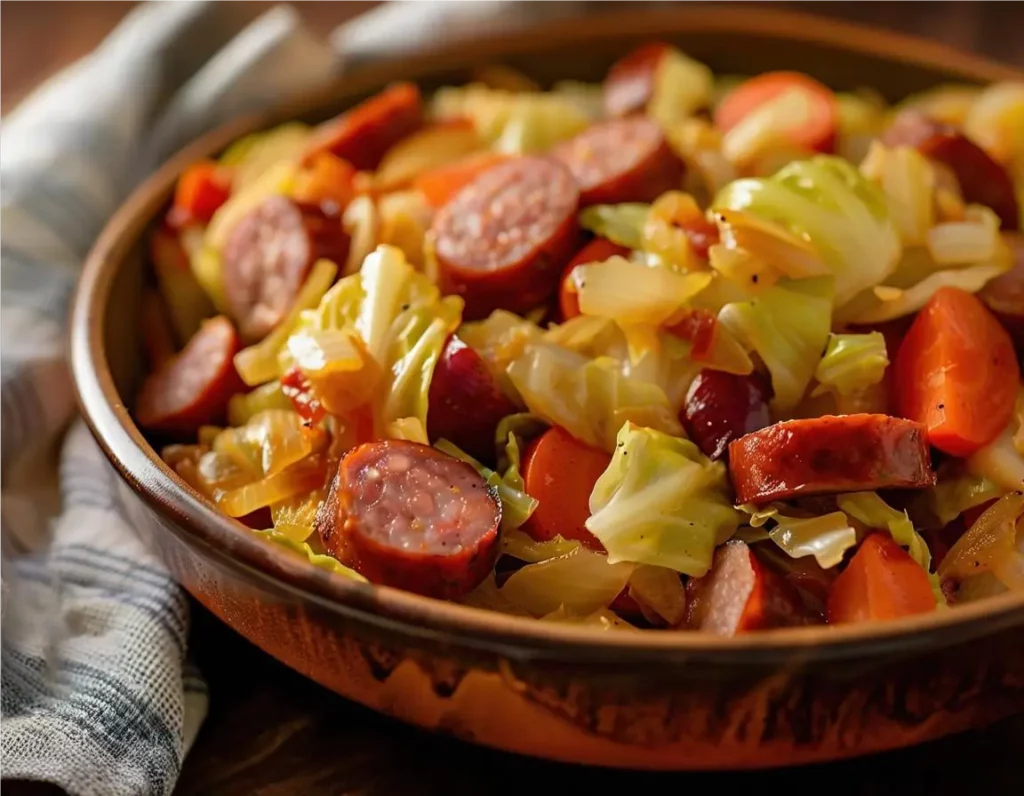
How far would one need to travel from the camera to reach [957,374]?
5.46 ft

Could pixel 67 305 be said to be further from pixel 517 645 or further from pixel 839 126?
pixel 839 126

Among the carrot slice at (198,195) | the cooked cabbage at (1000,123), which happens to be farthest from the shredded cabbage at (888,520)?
the carrot slice at (198,195)

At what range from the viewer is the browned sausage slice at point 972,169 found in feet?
6.89

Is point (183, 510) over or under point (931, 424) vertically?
over

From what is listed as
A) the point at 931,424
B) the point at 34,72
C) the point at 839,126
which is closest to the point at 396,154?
the point at 839,126

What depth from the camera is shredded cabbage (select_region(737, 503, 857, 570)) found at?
5.01ft

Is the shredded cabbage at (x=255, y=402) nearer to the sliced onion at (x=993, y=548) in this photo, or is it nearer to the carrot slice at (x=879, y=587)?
the carrot slice at (x=879, y=587)

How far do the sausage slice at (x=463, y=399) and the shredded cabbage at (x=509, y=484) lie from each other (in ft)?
0.08

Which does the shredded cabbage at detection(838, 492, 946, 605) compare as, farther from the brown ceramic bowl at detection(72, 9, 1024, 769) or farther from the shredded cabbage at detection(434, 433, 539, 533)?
the shredded cabbage at detection(434, 433, 539, 533)

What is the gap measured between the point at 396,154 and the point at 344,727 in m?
1.12

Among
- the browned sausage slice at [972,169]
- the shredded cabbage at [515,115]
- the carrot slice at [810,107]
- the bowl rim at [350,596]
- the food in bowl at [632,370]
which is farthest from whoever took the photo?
the shredded cabbage at [515,115]

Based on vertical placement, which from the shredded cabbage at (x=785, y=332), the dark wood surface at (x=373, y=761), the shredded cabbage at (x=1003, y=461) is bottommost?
the dark wood surface at (x=373, y=761)

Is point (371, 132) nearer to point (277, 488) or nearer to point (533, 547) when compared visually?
point (277, 488)

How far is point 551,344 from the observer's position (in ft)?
5.92
